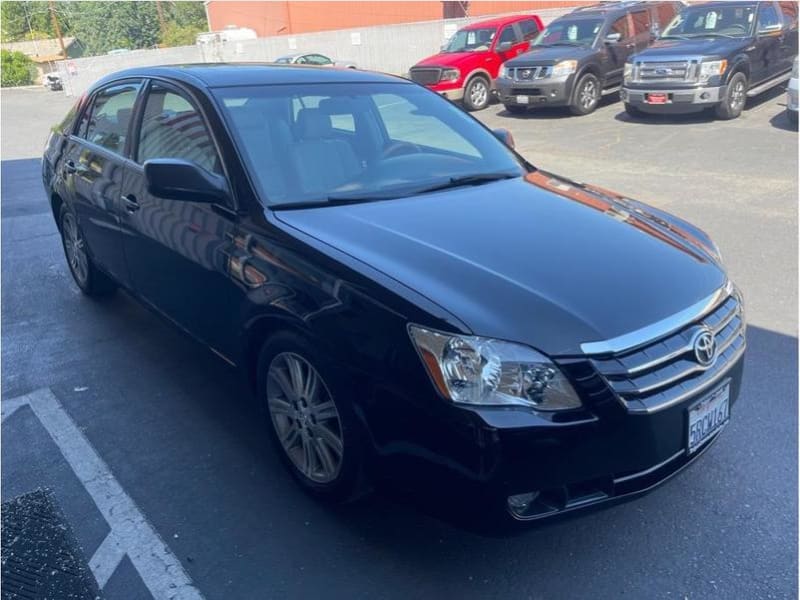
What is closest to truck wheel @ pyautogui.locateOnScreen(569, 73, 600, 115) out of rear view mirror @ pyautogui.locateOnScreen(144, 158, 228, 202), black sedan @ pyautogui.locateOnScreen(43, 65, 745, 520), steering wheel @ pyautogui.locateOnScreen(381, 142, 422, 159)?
black sedan @ pyautogui.locateOnScreen(43, 65, 745, 520)

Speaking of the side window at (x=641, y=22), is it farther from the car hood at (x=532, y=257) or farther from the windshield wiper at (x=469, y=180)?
the car hood at (x=532, y=257)

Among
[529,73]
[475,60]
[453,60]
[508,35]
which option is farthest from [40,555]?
[508,35]

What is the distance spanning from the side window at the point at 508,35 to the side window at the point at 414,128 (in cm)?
1365

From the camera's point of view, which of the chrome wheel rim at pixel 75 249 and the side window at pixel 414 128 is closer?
the side window at pixel 414 128

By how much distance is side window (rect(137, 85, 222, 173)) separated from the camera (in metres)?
3.57

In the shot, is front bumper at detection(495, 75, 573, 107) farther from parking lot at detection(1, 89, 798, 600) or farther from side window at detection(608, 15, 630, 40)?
parking lot at detection(1, 89, 798, 600)

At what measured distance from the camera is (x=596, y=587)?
2.66 m

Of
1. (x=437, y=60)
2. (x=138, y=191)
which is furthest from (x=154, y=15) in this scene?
(x=138, y=191)

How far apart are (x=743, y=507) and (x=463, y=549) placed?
1195 millimetres

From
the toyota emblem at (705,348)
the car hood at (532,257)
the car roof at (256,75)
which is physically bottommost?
the toyota emblem at (705,348)

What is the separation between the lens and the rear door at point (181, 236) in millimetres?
3391

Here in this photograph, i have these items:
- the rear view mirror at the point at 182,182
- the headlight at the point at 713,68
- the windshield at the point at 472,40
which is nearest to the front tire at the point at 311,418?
the rear view mirror at the point at 182,182

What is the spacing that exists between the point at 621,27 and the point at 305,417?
13.9 metres

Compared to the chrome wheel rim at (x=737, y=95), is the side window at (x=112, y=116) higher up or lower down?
higher up
